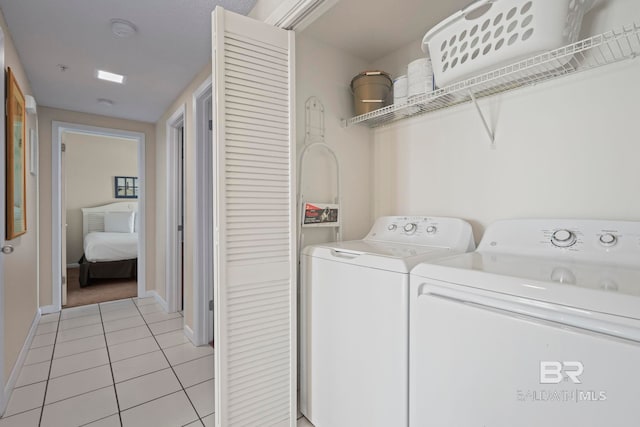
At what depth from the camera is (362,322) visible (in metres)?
1.26

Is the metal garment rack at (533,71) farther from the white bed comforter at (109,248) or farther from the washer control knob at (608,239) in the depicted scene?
the white bed comforter at (109,248)

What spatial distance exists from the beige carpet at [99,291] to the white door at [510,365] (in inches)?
161

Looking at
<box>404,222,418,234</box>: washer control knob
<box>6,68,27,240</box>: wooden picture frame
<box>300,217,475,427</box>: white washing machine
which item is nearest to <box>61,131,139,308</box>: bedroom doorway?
<box>6,68,27,240</box>: wooden picture frame

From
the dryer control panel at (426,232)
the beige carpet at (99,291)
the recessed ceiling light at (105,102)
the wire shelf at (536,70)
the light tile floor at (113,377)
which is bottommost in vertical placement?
the light tile floor at (113,377)

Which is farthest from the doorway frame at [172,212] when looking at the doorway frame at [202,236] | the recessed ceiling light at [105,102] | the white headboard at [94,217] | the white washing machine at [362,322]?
the white headboard at [94,217]

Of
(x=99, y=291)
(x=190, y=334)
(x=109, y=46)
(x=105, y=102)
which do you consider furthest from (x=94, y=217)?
(x=109, y=46)

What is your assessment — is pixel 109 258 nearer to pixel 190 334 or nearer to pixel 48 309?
pixel 48 309

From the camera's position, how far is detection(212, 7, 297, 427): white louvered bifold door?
52.7 inches

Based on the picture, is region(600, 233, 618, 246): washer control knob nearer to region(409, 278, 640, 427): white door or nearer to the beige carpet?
region(409, 278, 640, 427): white door

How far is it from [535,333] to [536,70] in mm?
1074

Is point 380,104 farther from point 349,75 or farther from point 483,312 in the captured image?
point 483,312

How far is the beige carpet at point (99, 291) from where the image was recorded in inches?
148

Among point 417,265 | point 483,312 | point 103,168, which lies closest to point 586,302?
point 483,312

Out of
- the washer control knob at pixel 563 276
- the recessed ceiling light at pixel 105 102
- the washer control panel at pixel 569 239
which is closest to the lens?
the washer control knob at pixel 563 276
